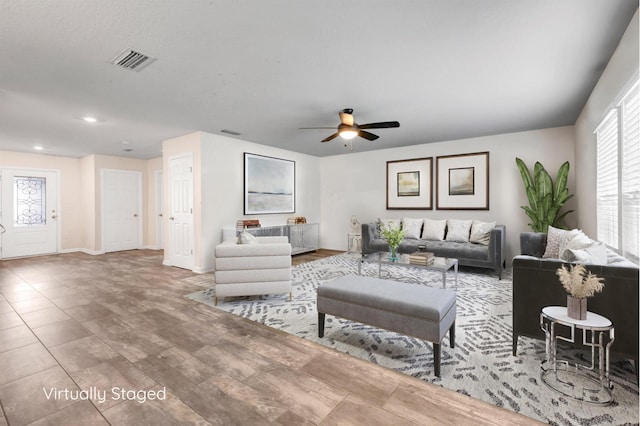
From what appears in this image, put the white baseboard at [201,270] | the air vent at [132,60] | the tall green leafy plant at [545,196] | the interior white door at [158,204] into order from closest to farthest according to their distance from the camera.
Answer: the air vent at [132,60]
the tall green leafy plant at [545,196]
the white baseboard at [201,270]
the interior white door at [158,204]

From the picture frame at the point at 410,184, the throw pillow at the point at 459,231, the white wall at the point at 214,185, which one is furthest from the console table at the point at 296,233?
the throw pillow at the point at 459,231

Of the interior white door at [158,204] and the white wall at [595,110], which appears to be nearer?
the white wall at [595,110]

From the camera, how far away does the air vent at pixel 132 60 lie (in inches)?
99.5

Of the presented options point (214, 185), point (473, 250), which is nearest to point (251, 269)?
point (214, 185)

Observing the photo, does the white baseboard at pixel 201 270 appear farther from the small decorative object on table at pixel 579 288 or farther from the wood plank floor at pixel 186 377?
the small decorative object on table at pixel 579 288

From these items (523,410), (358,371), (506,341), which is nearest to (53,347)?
(358,371)

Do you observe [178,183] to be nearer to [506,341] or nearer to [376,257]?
[376,257]

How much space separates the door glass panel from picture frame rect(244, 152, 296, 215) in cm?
544

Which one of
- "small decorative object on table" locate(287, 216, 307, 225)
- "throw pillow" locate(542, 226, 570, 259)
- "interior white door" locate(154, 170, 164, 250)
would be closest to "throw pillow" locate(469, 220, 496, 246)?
"throw pillow" locate(542, 226, 570, 259)

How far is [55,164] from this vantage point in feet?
24.0

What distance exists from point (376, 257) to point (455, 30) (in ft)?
9.89

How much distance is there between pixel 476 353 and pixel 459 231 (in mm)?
3517

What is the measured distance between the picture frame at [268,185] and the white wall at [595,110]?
5.37 metres

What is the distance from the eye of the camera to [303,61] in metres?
2.71
